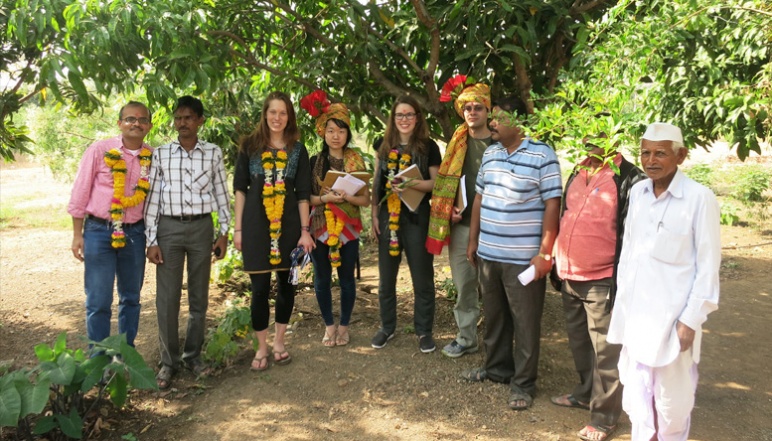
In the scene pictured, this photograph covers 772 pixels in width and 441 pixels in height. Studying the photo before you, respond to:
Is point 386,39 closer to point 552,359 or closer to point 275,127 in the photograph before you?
point 275,127

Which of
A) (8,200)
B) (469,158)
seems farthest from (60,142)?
(469,158)

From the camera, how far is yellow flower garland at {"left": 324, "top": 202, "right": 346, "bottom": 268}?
4.23m

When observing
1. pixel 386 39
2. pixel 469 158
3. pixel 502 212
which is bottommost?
pixel 502 212

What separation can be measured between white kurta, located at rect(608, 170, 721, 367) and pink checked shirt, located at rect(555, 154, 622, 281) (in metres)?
0.33

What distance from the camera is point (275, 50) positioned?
214 inches

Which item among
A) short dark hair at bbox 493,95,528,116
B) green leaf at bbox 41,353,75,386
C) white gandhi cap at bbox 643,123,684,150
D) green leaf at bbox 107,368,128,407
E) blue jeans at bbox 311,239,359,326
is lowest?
green leaf at bbox 107,368,128,407

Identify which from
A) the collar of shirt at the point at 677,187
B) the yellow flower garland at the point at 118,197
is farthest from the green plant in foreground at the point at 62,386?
the collar of shirt at the point at 677,187

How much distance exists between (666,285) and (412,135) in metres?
2.06

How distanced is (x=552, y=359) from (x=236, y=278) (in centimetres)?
365

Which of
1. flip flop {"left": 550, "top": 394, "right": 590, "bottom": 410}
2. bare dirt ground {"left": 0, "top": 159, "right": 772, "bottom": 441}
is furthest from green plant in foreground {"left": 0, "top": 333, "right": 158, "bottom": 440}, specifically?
flip flop {"left": 550, "top": 394, "right": 590, "bottom": 410}

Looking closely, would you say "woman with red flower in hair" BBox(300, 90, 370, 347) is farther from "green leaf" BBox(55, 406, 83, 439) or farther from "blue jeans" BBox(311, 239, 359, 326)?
"green leaf" BBox(55, 406, 83, 439)

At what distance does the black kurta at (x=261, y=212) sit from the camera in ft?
13.0

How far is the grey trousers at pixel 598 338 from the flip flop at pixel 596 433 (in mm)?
25

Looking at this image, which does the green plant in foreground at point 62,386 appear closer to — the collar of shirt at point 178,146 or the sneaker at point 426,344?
the collar of shirt at point 178,146
